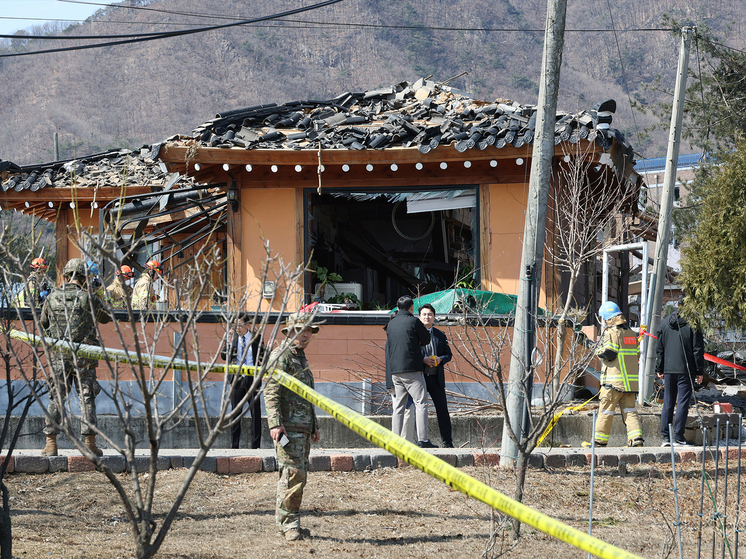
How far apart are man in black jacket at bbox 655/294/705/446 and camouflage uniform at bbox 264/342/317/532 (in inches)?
210

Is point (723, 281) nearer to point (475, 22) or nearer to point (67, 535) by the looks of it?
point (67, 535)

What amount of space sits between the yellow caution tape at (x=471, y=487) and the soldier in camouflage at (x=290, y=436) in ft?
1.70

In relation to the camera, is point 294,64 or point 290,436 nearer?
point 290,436

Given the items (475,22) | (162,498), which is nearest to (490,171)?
(162,498)

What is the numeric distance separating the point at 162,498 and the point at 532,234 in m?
4.14

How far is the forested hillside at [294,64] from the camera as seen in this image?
333ft

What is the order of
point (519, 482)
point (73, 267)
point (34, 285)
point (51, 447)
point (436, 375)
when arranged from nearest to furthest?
point (34, 285) → point (519, 482) → point (73, 267) → point (51, 447) → point (436, 375)

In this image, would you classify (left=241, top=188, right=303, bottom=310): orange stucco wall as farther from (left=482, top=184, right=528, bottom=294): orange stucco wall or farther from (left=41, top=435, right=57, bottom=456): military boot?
(left=41, top=435, right=57, bottom=456): military boot

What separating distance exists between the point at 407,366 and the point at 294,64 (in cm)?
11551

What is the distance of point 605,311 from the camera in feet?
30.8

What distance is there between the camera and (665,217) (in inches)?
482

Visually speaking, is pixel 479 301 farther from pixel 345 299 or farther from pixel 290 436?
pixel 290 436

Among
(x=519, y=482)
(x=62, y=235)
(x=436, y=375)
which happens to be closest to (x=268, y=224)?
(x=436, y=375)

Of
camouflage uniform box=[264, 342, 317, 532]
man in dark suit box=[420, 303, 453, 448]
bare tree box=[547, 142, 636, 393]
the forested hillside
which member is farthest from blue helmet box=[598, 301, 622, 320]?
the forested hillside
